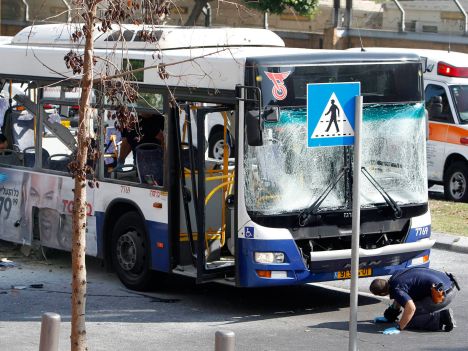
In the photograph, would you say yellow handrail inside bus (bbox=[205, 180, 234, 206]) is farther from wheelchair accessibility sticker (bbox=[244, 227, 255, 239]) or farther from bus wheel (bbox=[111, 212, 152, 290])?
bus wheel (bbox=[111, 212, 152, 290])

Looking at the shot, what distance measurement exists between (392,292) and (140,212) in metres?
3.04

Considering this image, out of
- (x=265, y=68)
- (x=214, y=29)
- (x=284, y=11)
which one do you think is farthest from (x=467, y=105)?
(x=284, y=11)

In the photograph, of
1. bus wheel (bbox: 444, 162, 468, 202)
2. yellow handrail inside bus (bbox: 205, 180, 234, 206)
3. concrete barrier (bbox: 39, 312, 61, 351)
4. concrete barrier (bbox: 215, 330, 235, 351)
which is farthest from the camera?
bus wheel (bbox: 444, 162, 468, 202)

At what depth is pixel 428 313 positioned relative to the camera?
10.8 m

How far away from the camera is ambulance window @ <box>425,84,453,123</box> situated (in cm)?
1970

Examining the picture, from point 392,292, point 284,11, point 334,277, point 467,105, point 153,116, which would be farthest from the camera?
point 284,11

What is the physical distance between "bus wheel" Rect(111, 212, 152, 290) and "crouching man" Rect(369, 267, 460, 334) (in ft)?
9.09

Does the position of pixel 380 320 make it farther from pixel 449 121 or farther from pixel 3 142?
pixel 449 121

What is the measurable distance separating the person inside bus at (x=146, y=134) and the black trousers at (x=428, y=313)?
10.6 ft

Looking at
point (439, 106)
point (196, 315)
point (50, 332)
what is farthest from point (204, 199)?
point (439, 106)

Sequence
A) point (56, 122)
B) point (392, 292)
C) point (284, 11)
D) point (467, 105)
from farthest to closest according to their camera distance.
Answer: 1. point (284, 11)
2. point (467, 105)
3. point (56, 122)
4. point (392, 292)

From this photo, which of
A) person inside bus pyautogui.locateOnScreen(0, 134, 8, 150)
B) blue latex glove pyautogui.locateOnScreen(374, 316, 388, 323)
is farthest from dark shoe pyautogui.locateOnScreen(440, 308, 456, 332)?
person inside bus pyautogui.locateOnScreen(0, 134, 8, 150)

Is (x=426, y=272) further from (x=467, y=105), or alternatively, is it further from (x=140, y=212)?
(x=467, y=105)

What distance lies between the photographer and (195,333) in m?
10.8
